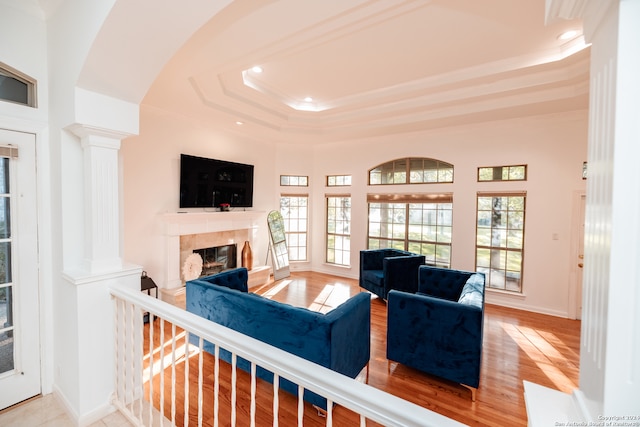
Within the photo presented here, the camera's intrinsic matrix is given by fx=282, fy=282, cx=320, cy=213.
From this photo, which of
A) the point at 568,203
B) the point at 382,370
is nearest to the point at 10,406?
the point at 382,370

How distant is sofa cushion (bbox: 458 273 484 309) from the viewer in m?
2.72

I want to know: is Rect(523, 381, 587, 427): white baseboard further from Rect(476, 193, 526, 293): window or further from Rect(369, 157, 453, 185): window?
Rect(369, 157, 453, 185): window

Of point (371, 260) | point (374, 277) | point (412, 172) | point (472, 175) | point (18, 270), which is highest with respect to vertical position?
point (412, 172)

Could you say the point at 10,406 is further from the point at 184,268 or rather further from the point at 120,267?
the point at 184,268

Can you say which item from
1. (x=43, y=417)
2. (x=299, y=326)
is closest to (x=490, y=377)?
(x=299, y=326)

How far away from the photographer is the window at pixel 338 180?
22.2 ft

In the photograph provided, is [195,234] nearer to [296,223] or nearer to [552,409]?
[296,223]

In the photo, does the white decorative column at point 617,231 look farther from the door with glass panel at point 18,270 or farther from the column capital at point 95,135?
the door with glass panel at point 18,270

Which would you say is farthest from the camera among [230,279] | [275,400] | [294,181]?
[294,181]

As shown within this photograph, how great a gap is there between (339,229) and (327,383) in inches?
235

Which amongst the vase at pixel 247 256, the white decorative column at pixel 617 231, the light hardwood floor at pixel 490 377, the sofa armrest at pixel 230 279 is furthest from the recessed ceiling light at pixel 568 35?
the vase at pixel 247 256

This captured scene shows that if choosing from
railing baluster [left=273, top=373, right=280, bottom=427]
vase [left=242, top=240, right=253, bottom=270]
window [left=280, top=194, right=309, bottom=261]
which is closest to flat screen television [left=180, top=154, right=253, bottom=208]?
vase [left=242, top=240, right=253, bottom=270]

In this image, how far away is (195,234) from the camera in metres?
5.05

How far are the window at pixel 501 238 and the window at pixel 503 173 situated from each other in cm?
29
